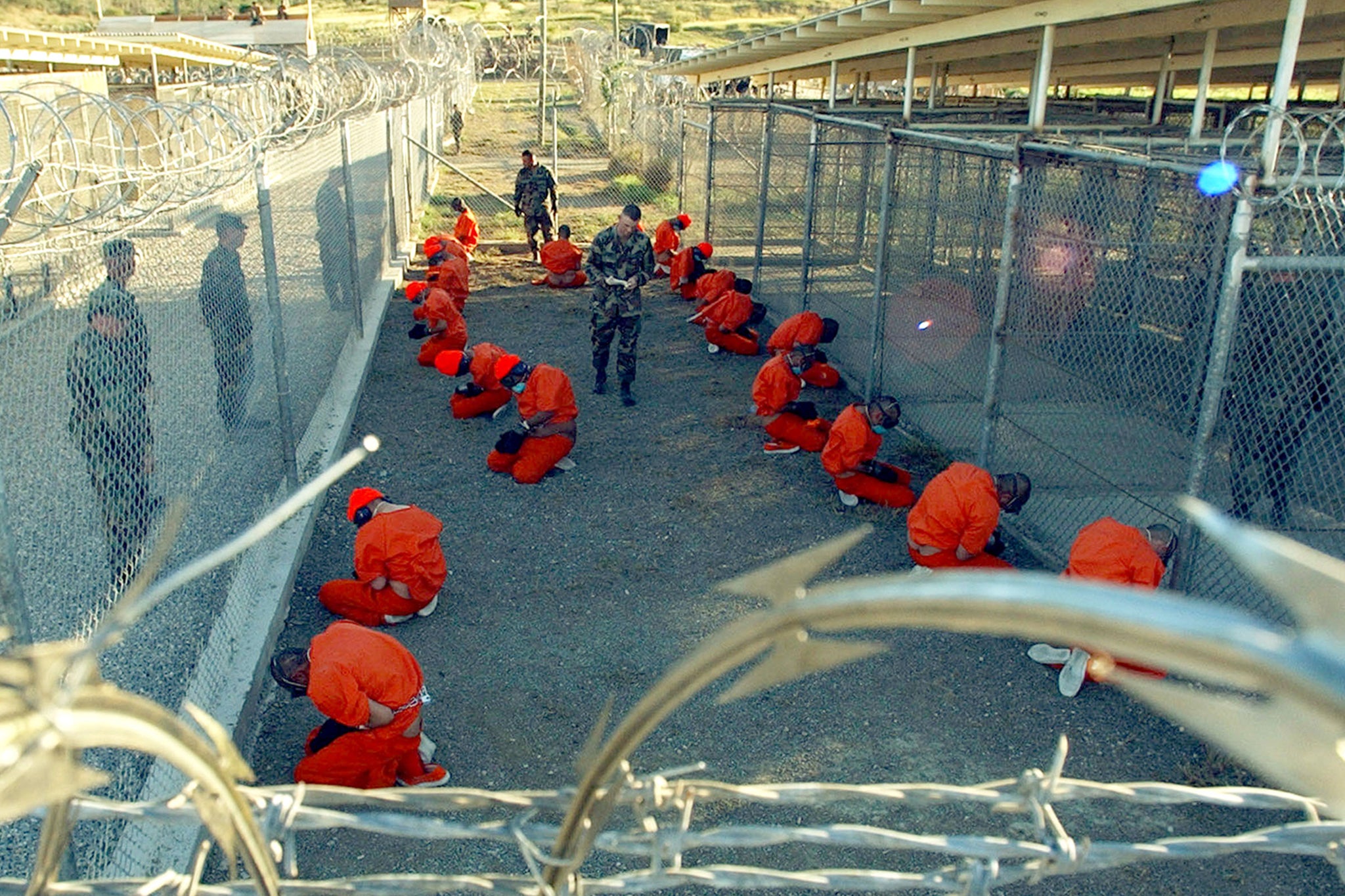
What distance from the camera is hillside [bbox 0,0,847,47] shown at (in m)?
50.4

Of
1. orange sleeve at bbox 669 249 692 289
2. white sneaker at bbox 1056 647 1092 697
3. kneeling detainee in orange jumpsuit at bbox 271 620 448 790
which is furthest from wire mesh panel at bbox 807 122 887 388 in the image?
kneeling detainee in orange jumpsuit at bbox 271 620 448 790

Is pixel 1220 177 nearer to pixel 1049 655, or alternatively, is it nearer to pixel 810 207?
pixel 1049 655

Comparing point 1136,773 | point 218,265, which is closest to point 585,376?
point 218,265

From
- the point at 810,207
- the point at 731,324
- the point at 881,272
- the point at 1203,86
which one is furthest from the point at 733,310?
the point at 1203,86

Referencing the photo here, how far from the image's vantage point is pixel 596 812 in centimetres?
160

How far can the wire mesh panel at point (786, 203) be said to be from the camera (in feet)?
38.3

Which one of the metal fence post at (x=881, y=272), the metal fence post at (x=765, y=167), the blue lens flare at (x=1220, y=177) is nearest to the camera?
the blue lens flare at (x=1220, y=177)

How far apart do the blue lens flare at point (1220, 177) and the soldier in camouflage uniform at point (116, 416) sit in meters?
4.58

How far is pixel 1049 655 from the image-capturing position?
518 cm

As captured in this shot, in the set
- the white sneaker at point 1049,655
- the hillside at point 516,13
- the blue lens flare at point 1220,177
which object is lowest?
the white sneaker at point 1049,655

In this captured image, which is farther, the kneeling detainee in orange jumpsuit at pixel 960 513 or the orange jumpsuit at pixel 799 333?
the orange jumpsuit at pixel 799 333

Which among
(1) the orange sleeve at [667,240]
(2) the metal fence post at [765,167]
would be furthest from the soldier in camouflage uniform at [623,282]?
(1) the orange sleeve at [667,240]

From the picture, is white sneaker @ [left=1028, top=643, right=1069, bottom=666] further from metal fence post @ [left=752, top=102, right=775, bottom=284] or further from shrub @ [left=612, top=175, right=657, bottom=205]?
shrub @ [left=612, top=175, right=657, bottom=205]

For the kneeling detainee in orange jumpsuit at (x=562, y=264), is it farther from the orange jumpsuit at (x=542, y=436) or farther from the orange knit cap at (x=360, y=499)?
the orange knit cap at (x=360, y=499)
